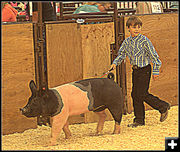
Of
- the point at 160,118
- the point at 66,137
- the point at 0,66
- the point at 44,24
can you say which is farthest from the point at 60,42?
the point at 160,118

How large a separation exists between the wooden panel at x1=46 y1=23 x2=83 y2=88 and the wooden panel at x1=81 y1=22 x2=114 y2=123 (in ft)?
0.32

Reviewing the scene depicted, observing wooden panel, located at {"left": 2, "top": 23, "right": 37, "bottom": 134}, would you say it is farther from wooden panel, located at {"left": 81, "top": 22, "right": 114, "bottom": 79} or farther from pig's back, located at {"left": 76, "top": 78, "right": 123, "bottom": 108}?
pig's back, located at {"left": 76, "top": 78, "right": 123, "bottom": 108}

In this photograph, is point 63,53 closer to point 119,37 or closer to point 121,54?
point 121,54

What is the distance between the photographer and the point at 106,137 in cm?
588

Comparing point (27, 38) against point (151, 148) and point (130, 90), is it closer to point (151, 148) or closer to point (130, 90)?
point (130, 90)

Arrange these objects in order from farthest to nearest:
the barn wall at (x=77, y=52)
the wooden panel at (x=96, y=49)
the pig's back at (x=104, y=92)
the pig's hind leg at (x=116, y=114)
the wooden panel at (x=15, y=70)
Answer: the wooden panel at (x=96, y=49) → the barn wall at (x=77, y=52) → the wooden panel at (x=15, y=70) → the pig's hind leg at (x=116, y=114) → the pig's back at (x=104, y=92)

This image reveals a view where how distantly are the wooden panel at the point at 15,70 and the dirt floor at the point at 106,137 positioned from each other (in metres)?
0.26

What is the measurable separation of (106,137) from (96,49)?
151cm

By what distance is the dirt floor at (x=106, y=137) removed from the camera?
5.49 m

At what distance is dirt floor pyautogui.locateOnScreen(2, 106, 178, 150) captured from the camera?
5.49 metres

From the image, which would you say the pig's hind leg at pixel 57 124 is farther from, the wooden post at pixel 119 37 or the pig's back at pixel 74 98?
the wooden post at pixel 119 37

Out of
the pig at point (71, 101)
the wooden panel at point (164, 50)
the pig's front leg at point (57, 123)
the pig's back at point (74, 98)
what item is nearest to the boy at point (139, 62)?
the pig at point (71, 101)

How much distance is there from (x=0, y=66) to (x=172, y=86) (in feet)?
9.91

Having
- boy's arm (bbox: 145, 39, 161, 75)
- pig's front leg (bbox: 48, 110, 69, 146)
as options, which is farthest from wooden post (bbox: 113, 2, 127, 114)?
pig's front leg (bbox: 48, 110, 69, 146)
